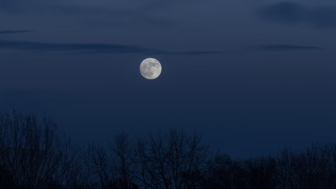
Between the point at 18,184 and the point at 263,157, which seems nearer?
the point at 18,184

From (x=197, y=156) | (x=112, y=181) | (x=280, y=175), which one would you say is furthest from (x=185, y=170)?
(x=280, y=175)

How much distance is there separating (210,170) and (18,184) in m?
17.5

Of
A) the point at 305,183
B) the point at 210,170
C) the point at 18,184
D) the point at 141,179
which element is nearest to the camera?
the point at 18,184

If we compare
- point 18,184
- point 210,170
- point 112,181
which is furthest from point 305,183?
point 18,184

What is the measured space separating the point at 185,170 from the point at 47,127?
13003 millimetres

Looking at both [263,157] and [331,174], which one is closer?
[331,174]

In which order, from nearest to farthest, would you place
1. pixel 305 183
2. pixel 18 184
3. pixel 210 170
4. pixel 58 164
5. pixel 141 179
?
pixel 18 184, pixel 58 164, pixel 305 183, pixel 141 179, pixel 210 170

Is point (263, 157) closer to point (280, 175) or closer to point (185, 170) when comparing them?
point (280, 175)

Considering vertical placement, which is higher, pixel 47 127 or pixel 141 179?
pixel 47 127

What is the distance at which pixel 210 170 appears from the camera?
4038 centimetres

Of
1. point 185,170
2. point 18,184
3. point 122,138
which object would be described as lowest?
point 18,184

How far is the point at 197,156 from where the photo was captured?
39.4 metres

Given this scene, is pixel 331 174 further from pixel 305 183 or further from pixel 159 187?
pixel 159 187

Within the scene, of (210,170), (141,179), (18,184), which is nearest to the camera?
(18,184)
